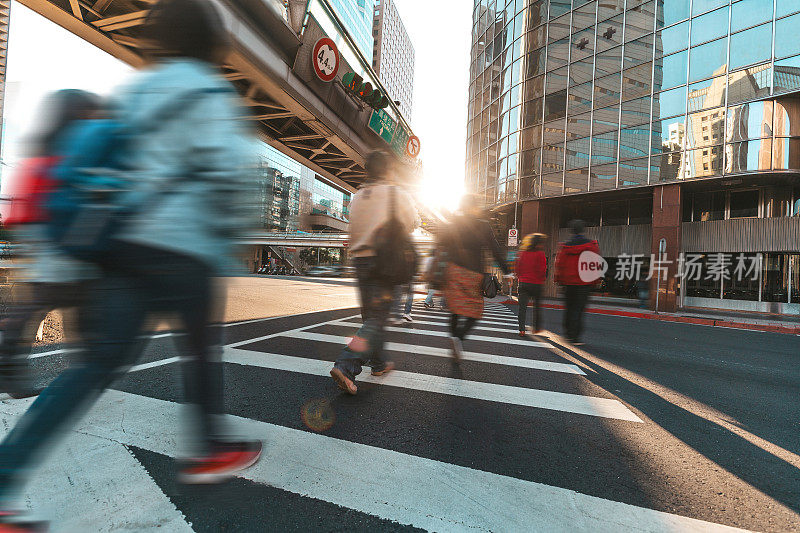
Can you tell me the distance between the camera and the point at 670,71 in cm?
1639

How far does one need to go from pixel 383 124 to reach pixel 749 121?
15.0 meters

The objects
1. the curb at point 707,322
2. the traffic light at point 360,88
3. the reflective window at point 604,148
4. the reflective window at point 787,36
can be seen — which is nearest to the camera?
the curb at point 707,322

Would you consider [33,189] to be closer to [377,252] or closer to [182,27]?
[182,27]

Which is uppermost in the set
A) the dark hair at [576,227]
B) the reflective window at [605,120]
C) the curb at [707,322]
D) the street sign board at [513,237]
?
the reflective window at [605,120]

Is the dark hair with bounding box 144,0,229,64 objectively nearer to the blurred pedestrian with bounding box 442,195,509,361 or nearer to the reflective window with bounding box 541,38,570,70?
the blurred pedestrian with bounding box 442,195,509,361

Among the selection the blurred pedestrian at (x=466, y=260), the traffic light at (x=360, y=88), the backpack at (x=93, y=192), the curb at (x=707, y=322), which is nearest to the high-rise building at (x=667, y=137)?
the curb at (x=707, y=322)

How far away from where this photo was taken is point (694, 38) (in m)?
15.9

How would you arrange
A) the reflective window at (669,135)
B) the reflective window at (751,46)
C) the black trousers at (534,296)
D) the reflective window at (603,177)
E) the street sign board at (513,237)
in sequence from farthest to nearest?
the reflective window at (603,177), the street sign board at (513,237), the reflective window at (669,135), the reflective window at (751,46), the black trousers at (534,296)

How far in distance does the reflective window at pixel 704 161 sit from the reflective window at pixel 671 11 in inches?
239

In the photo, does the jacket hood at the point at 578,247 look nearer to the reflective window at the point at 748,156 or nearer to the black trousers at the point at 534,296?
the black trousers at the point at 534,296

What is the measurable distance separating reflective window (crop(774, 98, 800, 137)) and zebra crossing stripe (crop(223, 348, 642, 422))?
17.7 m

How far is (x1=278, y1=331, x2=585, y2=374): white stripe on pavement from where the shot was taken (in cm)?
438

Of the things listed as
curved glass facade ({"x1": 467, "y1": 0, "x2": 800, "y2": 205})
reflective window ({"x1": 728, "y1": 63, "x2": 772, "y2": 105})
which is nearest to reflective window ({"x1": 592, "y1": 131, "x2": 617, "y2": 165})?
curved glass facade ({"x1": 467, "y1": 0, "x2": 800, "y2": 205})

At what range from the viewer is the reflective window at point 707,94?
15172 mm
